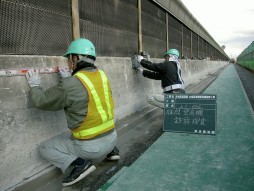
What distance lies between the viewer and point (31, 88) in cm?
355

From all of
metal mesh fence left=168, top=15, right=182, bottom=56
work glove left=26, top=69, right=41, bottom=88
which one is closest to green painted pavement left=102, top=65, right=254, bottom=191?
work glove left=26, top=69, right=41, bottom=88

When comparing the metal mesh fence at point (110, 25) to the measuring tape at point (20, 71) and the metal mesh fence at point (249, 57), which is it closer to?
the measuring tape at point (20, 71)

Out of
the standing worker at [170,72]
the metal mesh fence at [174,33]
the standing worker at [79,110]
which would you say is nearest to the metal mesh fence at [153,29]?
the metal mesh fence at [174,33]

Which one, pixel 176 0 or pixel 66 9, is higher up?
pixel 176 0

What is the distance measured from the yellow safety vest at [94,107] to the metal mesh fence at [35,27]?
39.1 inches

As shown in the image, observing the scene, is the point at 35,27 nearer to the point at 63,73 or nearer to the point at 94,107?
the point at 63,73

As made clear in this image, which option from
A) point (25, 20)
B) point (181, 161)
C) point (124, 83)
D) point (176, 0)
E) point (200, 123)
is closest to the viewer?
point (25, 20)

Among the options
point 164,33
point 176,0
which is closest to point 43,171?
point 164,33

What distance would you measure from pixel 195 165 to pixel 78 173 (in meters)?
1.73

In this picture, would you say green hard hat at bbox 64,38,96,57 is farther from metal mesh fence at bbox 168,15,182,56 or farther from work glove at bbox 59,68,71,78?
metal mesh fence at bbox 168,15,182,56

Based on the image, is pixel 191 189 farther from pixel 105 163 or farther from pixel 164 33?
pixel 164 33

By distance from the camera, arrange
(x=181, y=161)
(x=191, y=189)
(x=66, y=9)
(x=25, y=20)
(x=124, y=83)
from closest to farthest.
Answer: (x=191, y=189), (x=25, y=20), (x=181, y=161), (x=66, y=9), (x=124, y=83)

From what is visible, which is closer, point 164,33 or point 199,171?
point 199,171

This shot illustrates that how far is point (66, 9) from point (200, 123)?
11.3 feet
